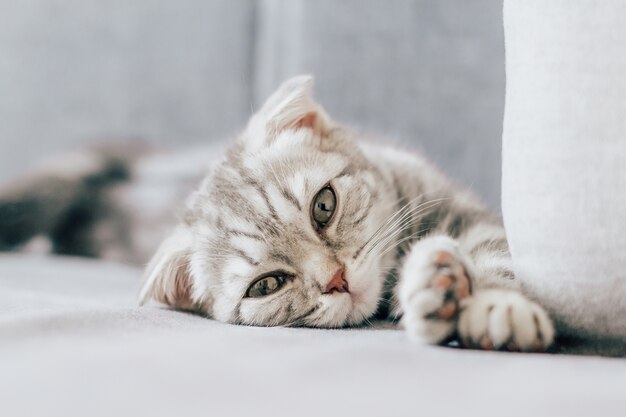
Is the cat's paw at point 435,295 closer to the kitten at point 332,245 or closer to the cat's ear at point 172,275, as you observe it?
the kitten at point 332,245

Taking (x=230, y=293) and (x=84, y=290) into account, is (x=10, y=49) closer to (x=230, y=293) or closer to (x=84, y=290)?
(x=84, y=290)

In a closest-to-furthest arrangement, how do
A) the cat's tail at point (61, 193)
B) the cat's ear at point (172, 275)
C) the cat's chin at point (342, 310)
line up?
1. the cat's chin at point (342, 310)
2. the cat's ear at point (172, 275)
3. the cat's tail at point (61, 193)

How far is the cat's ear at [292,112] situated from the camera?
1.16 meters

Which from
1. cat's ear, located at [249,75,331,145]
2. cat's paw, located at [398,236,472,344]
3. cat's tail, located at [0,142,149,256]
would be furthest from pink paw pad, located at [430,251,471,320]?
cat's tail, located at [0,142,149,256]

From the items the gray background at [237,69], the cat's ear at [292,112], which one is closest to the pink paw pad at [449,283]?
the cat's ear at [292,112]

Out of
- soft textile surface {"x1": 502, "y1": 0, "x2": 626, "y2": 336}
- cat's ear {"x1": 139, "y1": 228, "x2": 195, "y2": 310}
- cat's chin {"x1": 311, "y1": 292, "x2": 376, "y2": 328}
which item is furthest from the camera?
cat's ear {"x1": 139, "y1": 228, "x2": 195, "y2": 310}

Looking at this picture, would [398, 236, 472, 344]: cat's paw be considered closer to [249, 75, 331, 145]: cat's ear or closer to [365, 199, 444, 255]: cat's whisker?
[365, 199, 444, 255]: cat's whisker

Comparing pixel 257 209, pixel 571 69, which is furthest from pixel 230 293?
pixel 571 69

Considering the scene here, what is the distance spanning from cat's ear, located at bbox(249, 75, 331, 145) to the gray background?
1.84 feet

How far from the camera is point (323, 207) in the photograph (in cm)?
105

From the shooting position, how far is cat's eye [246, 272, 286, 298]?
101cm

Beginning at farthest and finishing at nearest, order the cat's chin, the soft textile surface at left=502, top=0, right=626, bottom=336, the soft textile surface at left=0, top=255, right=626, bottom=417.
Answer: the cat's chin, the soft textile surface at left=502, top=0, right=626, bottom=336, the soft textile surface at left=0, top=255, right=626, bottom=417

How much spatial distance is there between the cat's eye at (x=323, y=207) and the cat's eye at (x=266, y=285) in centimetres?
11

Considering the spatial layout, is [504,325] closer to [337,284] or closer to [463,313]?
[463,313]
